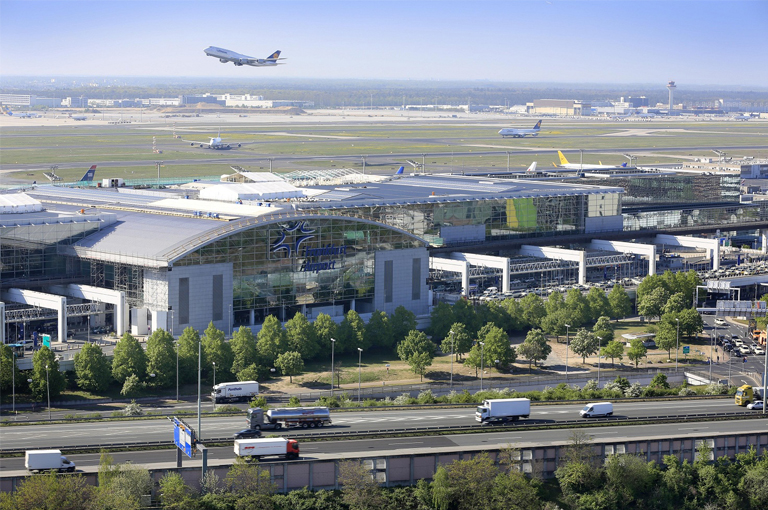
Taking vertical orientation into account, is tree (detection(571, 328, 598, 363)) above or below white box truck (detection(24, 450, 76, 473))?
below

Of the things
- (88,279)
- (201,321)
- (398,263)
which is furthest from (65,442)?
(398,263)

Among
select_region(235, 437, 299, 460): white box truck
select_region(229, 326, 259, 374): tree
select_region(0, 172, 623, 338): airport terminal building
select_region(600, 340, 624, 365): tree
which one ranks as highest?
select_region(0, 172, 623, 338): airport terminal building

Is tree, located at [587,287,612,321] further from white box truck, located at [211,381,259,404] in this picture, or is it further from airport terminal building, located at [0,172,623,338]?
white box truck, located at [211,381,259,404]

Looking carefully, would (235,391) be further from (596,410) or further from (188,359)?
(596,410)

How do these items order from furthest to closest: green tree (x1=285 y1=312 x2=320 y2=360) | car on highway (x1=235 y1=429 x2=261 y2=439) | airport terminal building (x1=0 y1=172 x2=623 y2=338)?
airport terminal building (x1=0 y1=172 x2=623 y2=338) → green tree (x1=285 y1=312 x2=320 y2=360) → car on highway (x1=235 y1=429 x2=261 y2=439)

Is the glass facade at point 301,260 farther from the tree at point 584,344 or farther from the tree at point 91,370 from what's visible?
the tree at point 584,344

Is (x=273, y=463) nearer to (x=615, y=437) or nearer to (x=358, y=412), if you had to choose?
Answer: (x=358, y=412)

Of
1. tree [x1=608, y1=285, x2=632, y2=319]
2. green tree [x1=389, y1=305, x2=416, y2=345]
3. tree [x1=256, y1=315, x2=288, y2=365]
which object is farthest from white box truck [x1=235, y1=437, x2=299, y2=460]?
tree [x1=608, y1=285, x2=632, y2=319]
